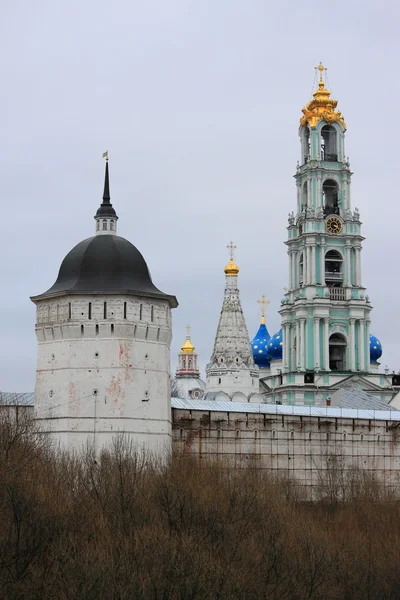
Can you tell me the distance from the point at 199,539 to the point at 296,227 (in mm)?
46376

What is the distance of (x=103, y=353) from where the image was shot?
37438mm

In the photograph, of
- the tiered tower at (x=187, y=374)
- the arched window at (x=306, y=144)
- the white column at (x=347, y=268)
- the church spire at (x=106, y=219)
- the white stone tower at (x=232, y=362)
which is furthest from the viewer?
the tiered tower at (x=187, y=374)

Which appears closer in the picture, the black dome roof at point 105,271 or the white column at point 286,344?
the black dome roof at point 105,271

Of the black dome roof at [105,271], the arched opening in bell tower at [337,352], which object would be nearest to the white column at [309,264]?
the arched opening in bell tower at [337,352]

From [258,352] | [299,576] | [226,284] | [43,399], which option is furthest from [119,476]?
[258,352]

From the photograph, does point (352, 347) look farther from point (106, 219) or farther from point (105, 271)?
point (105, 271)

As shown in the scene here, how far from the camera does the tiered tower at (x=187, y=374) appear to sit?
90.9m

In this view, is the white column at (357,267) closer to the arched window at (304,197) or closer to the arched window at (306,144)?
the arched window at (304,197)

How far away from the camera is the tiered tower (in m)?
90.9

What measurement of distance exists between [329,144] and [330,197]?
265 cm

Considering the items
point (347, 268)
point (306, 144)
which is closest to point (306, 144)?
point (306, 144)

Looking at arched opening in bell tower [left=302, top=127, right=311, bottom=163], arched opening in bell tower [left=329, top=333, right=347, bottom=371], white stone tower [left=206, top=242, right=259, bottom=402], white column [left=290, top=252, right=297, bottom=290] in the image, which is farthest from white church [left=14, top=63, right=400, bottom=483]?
arched opening in bell tower [left=302, top=127, right=311, bottom=163]

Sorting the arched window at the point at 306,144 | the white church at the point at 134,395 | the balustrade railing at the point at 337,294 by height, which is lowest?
the white church at the point at 134,395

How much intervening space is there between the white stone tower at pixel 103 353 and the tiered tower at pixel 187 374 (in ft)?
164
